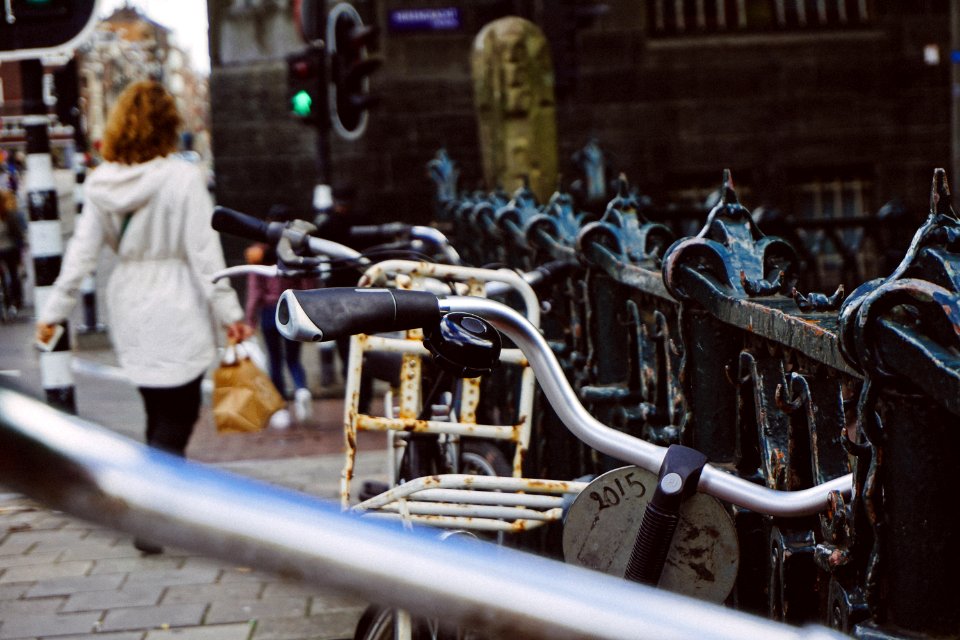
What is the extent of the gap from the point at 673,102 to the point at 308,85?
6.62 meters

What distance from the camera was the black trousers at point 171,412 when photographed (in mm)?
5109

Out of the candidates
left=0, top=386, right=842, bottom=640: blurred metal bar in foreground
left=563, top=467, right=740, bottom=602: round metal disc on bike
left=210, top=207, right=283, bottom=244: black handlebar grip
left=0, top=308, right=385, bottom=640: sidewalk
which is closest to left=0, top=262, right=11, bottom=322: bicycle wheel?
left=0, top=308, right=385, bottom=640: sidewalk

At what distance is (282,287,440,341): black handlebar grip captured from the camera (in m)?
1.55

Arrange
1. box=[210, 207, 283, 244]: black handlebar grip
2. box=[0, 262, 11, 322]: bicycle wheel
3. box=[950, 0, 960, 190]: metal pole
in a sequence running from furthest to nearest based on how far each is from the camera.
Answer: box=[0, 262, 11, 322]: bicycle wheel < box=[950, 0, 960, 190]: metal pole < box=[210, 207, 283, 244]: black handlebar grip

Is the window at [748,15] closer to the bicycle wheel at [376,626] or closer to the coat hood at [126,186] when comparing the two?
the coat hood at [126,186]

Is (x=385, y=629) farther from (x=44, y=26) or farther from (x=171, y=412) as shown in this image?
(x=44, y=26)

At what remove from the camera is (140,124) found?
509 cm

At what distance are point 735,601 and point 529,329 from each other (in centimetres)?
74

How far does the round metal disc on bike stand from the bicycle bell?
259 mm

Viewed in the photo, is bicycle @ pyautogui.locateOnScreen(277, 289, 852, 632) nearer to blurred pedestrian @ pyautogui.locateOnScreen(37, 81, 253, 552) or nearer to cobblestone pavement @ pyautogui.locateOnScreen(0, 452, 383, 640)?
cobblestone pavement @ pyautogui.locateOnScreen(0, 452, 383, 640)

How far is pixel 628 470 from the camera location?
1.82 m

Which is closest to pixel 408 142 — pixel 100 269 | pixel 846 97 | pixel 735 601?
pixel 846 97

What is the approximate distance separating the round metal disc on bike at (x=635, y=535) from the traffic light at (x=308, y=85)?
831 cm

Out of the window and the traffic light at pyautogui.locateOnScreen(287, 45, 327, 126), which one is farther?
the window
